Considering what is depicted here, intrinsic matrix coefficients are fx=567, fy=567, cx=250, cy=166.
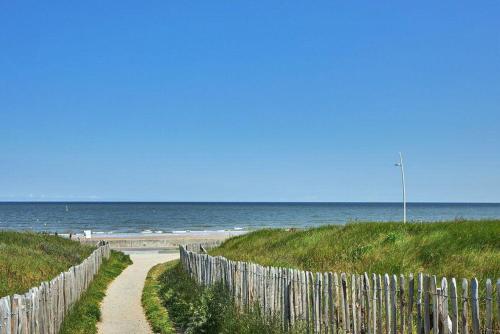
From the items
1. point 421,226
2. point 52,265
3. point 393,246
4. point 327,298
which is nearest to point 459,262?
point 393,246

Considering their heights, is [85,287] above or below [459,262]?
below

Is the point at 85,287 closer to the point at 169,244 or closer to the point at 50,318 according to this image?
the point at 50,318

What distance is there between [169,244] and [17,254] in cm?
3340

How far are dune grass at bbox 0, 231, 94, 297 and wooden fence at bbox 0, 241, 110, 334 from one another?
1.34 m

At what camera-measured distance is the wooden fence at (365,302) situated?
260 inches

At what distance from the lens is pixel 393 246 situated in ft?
57.6

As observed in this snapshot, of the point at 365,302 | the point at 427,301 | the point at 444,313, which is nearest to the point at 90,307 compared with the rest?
the point at 365,302

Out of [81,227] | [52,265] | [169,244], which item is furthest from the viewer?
[81,227]

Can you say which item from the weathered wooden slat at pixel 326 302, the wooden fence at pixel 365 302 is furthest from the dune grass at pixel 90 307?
the weathered wooden slat at pixel 326 302

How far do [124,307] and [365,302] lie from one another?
1106 centimetres

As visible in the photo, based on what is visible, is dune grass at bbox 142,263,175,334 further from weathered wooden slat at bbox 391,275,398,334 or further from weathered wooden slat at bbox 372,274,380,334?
weathered wooden slat at bbox 391,275,398,334

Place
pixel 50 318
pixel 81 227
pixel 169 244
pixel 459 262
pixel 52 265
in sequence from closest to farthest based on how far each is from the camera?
1. pixel 50 318
2. pixel 459 262
3. pixel 52 265
4. pixel 169 244
5. pixel 81 227

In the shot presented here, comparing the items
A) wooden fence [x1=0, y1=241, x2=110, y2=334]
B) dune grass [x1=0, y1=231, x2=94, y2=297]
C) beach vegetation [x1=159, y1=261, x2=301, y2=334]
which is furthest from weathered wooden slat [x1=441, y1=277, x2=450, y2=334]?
dune grass [x1=0, y1=231, x2=94, y2=297]

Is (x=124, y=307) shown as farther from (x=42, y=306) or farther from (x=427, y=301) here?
(x=427, y=301)
